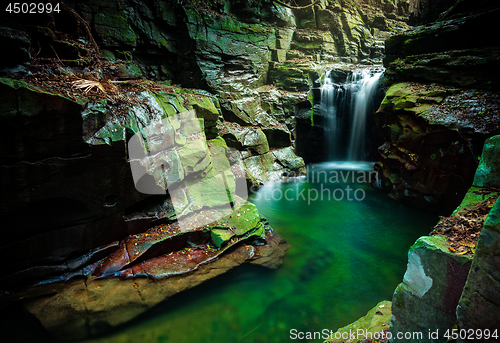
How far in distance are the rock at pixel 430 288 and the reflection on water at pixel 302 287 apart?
2657mm

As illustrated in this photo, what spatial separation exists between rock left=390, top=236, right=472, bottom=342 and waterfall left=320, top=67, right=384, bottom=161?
13861 millimetres

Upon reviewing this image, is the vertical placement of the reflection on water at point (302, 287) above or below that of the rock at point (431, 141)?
below

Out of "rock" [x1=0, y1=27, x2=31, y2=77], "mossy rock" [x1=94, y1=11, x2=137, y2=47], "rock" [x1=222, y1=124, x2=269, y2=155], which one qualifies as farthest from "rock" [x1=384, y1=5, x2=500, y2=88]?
"rock" [x1=0, y1=27, x2=31, y2=77]

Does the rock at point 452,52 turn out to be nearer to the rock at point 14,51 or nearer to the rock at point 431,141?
the rock at point 431,141

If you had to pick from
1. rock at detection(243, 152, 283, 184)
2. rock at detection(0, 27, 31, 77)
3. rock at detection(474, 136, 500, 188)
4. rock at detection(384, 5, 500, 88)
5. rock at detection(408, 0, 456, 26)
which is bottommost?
rock at detection(243, 152, 283, 184)

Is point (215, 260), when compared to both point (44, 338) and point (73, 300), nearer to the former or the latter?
point (73, 300)

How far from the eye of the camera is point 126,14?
10.7 metres

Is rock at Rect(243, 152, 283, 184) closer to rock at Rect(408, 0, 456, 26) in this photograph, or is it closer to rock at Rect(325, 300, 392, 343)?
rock at Rect(325, 300, 392, 343)

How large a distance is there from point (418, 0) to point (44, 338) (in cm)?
3427

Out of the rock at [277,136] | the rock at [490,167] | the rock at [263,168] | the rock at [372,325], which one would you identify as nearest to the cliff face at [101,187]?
the rock at [263,168]

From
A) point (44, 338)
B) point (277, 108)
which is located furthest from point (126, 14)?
point (44, 338)

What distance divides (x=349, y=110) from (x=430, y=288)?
14493 mm

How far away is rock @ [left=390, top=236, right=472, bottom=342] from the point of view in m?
2.03

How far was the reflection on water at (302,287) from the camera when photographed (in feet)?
14.4
